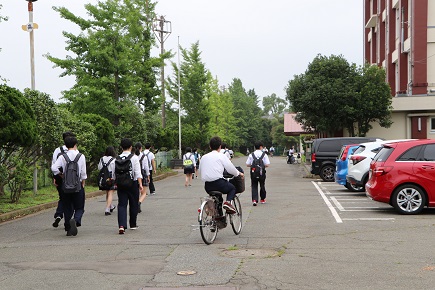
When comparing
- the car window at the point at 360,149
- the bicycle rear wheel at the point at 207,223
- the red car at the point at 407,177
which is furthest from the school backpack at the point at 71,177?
the car window at the point at 360,149

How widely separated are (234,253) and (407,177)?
19.2 ft

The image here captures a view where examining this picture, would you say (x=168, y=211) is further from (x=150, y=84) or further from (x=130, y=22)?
(x=150, y=84)

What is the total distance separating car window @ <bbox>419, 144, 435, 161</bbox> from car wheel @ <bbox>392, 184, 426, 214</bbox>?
67 centimetres

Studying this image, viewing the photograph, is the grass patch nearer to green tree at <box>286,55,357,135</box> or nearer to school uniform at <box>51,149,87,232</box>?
school uniform at <box>51,149,87,232</box>

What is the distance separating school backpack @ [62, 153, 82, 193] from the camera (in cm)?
1065

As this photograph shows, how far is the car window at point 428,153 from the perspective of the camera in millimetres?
12938

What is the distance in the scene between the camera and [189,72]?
197 ft

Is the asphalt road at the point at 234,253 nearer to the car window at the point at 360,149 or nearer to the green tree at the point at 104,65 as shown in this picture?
the car window at the point at 360,149

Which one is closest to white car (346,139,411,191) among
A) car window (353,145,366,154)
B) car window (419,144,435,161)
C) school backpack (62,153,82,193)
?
car window (353,145,366,154)

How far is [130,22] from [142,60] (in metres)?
4.67

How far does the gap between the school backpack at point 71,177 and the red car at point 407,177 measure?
654 centimetres

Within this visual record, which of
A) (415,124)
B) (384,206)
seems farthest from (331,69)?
(384,206)

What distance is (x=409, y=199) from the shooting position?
12914 mm

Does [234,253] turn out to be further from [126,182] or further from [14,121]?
[14,121]
